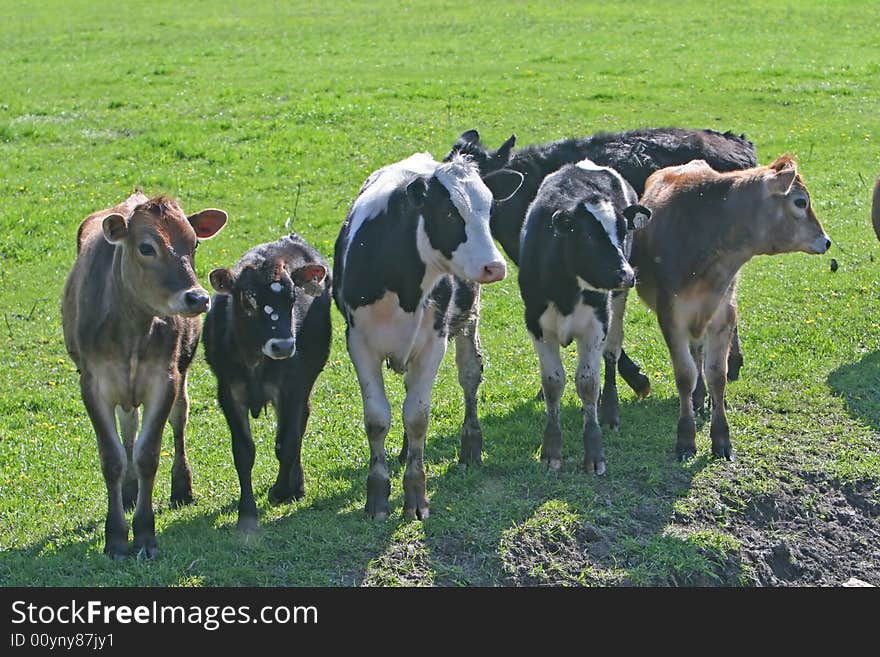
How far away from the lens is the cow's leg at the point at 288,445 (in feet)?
28.8

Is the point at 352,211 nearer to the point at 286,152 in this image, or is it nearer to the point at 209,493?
the point at 209,493

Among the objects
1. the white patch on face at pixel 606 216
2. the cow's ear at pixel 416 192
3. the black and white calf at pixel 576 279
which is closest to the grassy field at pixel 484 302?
the black and white calf at pixel 576 279

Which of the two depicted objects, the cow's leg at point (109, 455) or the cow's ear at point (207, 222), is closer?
the cow's leg at point (109, 455)

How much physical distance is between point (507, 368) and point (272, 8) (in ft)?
97.0

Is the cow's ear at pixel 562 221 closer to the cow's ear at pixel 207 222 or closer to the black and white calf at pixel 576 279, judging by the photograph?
the black and white calf at pixel 576 279

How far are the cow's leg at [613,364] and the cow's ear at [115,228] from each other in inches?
167

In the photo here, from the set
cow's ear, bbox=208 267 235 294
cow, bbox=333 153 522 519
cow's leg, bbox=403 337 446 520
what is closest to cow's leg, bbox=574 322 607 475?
cow, bbox=333 153 522 519

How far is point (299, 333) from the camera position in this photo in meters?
8.86

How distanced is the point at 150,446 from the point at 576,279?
11.0ft

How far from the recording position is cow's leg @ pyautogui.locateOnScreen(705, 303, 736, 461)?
9.58 m

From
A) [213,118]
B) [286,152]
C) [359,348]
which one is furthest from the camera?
[213,118]

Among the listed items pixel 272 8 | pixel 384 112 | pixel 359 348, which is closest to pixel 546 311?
pixel 359 348

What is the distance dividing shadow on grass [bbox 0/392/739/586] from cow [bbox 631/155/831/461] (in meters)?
0.73

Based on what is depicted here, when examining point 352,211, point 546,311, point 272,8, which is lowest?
point 272,8
